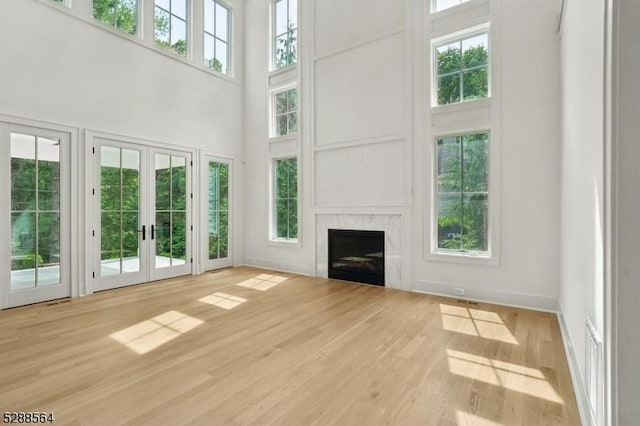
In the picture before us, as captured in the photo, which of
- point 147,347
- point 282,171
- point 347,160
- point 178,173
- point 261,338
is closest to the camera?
point 147,347

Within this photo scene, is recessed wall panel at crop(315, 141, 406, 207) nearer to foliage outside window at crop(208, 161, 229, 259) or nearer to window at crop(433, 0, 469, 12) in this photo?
window at crop(433, 0, 469, 12)

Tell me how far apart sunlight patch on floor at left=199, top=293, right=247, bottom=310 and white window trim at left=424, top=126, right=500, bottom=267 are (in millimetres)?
2773

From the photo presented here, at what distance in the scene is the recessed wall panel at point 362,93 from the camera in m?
5.08

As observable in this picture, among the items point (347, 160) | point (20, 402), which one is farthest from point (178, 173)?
point (20, 402)

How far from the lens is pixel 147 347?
9.63ft

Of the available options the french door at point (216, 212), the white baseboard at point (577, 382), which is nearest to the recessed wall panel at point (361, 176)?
the french door at point (216, 212)

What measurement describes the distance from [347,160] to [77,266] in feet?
14.5

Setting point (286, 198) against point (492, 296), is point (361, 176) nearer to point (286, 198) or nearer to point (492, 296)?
point (286, 198)

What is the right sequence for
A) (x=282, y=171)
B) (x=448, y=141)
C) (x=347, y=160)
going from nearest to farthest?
(x=448, y=141), (x=347, y=160), (x=282, y=171)

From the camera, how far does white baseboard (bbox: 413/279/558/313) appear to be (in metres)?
3.92

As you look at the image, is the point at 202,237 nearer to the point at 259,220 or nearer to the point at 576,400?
the point at 259,220

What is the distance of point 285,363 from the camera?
103 inches

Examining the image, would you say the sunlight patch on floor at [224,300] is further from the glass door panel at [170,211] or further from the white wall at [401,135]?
the white wall at [401,135]

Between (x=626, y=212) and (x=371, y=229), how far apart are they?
4.12 m
